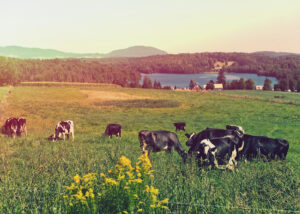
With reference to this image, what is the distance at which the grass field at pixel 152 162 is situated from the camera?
7.43 meters

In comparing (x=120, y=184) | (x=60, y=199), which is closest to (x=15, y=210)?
(x=60, y=199)

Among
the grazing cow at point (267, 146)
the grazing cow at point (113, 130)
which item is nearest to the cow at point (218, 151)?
the grazing cow at point (267, 146)

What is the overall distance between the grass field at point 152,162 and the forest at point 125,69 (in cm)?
1707

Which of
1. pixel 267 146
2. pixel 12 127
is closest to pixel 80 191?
pixel 267 146

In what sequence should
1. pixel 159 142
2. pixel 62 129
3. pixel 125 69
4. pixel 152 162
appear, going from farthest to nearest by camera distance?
pixel 125 69
pixel 62 129
pixel 159 142
pixel 152 162

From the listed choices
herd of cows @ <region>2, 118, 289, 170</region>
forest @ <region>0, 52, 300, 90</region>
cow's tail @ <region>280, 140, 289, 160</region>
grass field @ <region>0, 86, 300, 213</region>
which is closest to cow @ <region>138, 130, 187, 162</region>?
herd of cows @ <region>2, 118, 289, 170</region>

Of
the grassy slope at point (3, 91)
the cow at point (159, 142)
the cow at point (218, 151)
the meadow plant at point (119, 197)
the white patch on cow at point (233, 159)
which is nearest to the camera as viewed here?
the meadow plant at point (119, 197)

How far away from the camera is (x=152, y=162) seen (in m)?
10.7

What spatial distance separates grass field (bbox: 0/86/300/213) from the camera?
24.4ft

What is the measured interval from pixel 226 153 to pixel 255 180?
6.72ft

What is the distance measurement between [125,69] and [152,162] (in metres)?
98.0

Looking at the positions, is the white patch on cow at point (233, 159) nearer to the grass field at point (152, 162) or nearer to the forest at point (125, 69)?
the grass field at point (152, 162)

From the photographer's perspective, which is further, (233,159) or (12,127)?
(12,127)

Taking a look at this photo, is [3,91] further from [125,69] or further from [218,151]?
[125,69]
